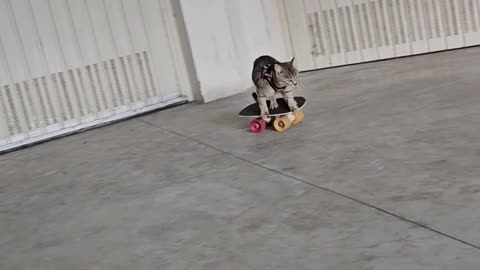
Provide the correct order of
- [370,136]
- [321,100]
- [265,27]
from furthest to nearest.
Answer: [265,27] < [321,100] < [370,136]

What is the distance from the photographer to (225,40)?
4.78 meters

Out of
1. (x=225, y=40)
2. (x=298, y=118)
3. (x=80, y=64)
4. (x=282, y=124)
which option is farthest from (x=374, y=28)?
(x=80, y=64)

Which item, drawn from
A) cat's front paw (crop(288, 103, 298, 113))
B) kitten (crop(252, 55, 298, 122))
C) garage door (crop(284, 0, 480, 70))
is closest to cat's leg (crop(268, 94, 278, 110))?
kitten (crop(252, 55, 298, 122))

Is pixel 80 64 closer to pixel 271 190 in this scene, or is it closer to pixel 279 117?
pixel 279 117

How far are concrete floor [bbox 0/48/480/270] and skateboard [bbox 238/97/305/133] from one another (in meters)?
0.05

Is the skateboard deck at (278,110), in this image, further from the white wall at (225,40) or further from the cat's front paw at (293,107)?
the white wall at (225,40)

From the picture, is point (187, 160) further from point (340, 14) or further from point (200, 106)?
point (340, 14)

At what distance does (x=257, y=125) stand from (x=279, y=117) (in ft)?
0.42

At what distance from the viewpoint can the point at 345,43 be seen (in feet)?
16.7

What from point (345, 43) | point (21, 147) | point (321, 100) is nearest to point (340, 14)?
point (345, 43)

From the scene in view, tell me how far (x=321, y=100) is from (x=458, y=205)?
6.58 ft

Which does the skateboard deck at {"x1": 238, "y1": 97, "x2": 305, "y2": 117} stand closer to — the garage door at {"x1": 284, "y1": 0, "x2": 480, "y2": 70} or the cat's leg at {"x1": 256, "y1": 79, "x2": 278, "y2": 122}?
the cat's leg at {"x1": 256, "y1": 79, "x2": 278, "y2": 122}

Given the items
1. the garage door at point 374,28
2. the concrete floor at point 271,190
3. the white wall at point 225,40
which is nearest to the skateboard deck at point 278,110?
the concrete floor at point 271,190

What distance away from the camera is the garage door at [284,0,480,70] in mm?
4797
